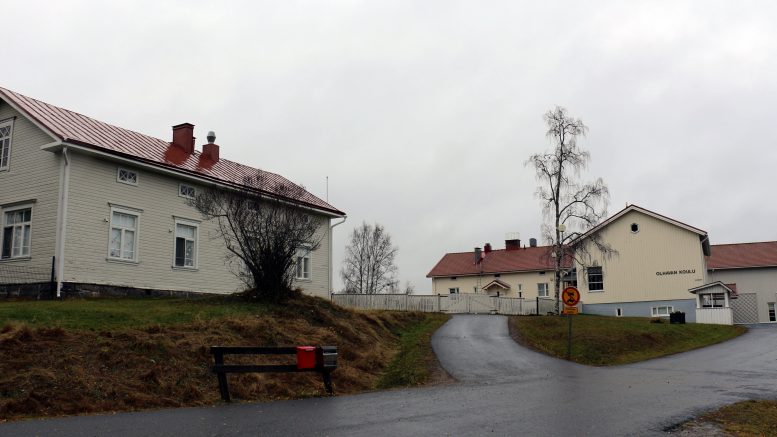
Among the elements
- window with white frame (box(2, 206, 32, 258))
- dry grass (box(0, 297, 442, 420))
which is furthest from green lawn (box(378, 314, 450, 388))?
window with white frame (box(2, 206, 32, 258))

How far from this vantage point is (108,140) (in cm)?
2517

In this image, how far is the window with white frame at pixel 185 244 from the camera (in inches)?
1049

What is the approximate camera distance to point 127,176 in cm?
2478

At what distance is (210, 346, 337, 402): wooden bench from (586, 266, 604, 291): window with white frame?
35833mm

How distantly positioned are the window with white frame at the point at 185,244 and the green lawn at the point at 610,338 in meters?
13.5

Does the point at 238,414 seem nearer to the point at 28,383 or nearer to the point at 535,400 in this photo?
the point at 28,383

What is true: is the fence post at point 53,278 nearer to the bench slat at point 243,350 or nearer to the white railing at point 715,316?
the bench slat at point 243,350

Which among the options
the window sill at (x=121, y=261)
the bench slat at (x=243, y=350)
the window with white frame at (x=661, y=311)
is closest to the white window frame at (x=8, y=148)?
the window sill at (x=121, y=261)

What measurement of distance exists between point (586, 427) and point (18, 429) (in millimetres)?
7864

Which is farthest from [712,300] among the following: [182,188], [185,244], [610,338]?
[182,188]

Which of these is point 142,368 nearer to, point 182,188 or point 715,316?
point 182,188

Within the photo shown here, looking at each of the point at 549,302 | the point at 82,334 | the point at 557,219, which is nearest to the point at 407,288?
the point at 549,302

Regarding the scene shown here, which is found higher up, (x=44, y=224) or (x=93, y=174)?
(x=93, y=174)

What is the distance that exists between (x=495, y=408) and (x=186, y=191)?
64.4 ft
